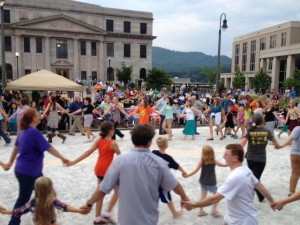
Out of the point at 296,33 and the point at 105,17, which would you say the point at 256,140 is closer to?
the point at 105,17

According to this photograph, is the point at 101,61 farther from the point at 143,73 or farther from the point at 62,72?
the point at 143,73

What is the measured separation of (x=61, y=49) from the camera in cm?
5047

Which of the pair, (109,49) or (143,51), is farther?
(143,51)

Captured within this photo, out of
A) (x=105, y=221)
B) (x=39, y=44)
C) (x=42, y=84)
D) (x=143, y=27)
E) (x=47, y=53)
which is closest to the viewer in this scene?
(x=105, y=221)

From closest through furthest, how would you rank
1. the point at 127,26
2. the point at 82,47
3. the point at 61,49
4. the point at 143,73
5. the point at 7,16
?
1. the point at 7,16
2. the point at 61,49
3. the point at 82,47
4. the point at 127,26
5. the point at 143,73

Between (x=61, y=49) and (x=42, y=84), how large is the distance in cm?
3786

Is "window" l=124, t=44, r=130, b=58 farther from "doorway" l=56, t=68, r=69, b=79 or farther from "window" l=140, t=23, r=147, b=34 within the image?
"doorway" l=56, t=68, r=69, b=79

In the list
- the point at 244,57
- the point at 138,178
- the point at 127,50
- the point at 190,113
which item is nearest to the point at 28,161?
the point at 138,178

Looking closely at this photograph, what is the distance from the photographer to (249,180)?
10.9 feet

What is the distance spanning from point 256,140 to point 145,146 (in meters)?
3.28

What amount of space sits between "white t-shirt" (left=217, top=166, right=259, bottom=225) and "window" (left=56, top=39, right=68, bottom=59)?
51142 millimetres

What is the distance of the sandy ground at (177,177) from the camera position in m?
5.15

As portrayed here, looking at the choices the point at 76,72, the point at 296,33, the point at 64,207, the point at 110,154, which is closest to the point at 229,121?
the point at 110,154

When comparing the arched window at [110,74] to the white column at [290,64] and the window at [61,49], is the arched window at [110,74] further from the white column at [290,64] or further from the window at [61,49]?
the white column at [290,64]
